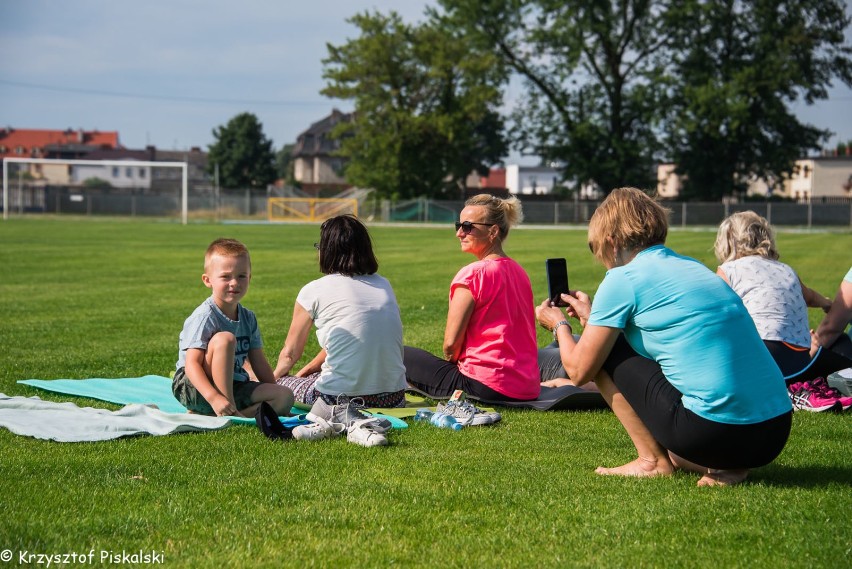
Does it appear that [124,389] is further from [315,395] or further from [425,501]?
[425,501]

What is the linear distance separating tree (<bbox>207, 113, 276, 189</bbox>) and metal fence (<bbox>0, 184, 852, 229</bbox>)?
24.6 metres

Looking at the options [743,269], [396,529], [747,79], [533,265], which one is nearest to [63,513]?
[396,529]

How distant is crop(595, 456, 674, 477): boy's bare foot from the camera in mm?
4699

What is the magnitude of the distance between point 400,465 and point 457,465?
11.3 inches

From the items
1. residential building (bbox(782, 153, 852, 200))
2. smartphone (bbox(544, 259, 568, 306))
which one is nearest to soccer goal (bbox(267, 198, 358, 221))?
residential building (bbox(782, 153, 852, 200))

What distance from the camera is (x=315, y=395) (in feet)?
21.3

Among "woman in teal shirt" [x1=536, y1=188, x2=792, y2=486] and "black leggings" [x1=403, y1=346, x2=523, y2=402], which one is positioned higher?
"woman in teal shirt" [x1=536, y1=188, x2=792, y2=486]

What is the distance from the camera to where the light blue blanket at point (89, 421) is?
17.8 feet

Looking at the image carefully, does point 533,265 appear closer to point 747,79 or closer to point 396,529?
point 396,529

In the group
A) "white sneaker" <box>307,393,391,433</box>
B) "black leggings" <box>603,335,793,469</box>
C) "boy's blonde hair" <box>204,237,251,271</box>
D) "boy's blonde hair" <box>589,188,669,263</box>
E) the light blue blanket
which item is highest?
"boy's blonde hair" <box>589,188,669,263</box>

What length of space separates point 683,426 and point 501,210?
108 inches

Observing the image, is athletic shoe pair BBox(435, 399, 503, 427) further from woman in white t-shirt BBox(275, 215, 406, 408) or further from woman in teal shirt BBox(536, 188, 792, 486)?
woman in teal shirt BBox(536, 188, 792, 486)

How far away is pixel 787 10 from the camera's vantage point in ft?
Answer: 190

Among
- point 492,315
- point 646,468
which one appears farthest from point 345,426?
point 646,468
